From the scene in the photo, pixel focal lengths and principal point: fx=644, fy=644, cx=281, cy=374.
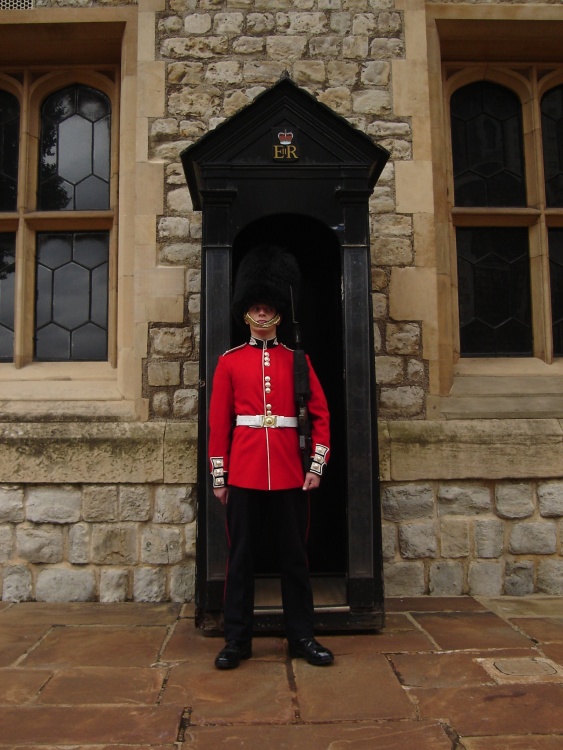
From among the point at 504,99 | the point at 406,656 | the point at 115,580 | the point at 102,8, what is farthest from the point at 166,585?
the point at 504,99

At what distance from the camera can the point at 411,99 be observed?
399cm

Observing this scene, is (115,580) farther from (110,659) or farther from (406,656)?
(406,656)

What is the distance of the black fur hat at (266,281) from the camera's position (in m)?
2.78

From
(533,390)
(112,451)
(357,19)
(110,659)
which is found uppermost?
(357,19)

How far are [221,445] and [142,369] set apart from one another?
4.23ft

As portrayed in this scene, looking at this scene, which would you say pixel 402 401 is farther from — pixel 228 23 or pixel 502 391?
pixel 228 23

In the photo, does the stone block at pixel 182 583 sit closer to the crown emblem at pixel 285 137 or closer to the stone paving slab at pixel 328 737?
the stone paving slab at pixel 328 737

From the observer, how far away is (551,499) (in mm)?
3771

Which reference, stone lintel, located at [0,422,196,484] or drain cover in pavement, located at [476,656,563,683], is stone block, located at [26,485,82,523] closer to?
stone lintel, located at [0,422,196,484]

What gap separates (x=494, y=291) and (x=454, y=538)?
65.7 inches

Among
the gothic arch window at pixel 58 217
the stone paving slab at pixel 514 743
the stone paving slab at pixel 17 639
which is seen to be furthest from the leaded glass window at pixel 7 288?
the stone paving slab at pixel 514 743

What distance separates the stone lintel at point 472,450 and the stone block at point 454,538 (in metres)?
0.27

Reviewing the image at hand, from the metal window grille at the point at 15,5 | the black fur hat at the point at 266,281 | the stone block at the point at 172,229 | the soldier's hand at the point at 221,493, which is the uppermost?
the metal window grille at the point at 15,5

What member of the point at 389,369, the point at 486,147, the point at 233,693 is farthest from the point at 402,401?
the point at 233,693
